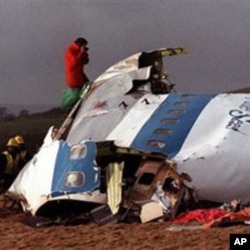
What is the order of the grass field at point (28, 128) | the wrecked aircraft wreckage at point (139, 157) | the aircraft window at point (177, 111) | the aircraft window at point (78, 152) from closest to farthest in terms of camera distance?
the wrecked aircraft wreckage at point (139, 157)
the aircraft window at point (78, 152)
the aircraft window at point (177, 111)
the grass field at point (28, 128)

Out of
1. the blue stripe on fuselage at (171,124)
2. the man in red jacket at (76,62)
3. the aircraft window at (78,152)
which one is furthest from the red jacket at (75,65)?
the aircraft window at (78,152)

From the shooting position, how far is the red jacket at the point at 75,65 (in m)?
15.3

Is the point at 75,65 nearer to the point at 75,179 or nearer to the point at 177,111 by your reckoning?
the point at 177,111

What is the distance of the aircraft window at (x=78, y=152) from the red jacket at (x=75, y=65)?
8.28ft

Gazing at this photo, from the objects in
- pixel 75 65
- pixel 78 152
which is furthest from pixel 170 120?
pixel 75 65

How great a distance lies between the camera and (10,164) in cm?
1566

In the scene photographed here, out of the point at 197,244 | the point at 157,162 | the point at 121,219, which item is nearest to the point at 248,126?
the point at 157,162

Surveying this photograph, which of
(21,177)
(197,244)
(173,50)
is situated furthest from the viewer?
(173,50)

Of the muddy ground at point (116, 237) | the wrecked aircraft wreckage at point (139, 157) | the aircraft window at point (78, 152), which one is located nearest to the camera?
the muddy ground at point (116, 237)

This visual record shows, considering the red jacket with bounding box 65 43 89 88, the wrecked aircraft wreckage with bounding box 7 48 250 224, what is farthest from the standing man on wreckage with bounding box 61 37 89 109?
the wrecked aircraft wreckage with bounding box 7 48 250 224

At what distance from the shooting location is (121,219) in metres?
11.9

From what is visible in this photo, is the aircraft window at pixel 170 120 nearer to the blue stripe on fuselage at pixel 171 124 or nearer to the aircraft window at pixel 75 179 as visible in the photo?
the blue stripe on fuselage at pixel 171 124

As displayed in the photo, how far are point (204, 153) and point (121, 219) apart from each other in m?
1.43

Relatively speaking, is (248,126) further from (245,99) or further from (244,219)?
(244,219)
